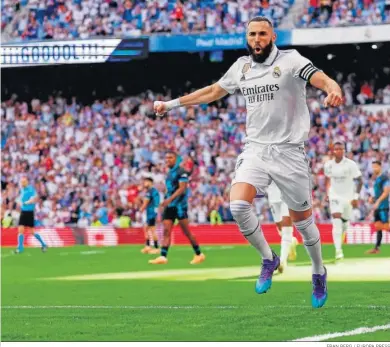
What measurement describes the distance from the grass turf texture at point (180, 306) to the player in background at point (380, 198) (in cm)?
314

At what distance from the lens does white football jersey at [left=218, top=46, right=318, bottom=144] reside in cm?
1045

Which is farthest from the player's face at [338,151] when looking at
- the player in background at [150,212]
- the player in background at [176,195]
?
the player in background at [150,212]

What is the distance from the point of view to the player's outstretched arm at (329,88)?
9.18 m

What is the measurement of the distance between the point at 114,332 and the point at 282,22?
1130 inches

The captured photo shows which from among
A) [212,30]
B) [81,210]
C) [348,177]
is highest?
[212,30]

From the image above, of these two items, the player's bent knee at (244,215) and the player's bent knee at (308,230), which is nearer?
the player's bent knee at (244,215)

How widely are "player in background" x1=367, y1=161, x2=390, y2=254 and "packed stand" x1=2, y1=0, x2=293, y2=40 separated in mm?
13554

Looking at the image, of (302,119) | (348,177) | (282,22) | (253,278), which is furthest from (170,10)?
(302,119)

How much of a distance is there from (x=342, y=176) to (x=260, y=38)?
12.0m

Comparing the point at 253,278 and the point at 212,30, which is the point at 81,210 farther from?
the point at 253,278

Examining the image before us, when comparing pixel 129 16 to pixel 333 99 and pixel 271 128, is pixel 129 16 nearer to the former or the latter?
pixel 271 128

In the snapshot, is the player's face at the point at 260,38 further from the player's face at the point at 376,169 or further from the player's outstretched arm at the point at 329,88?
the player's face at the point at 376,169

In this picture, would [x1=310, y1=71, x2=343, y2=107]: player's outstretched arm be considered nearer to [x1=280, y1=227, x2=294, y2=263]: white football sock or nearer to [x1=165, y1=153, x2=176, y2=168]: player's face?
[x1=280, y1=227, x2=294, y2=263]: white football sock

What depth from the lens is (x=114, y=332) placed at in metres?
9.80
